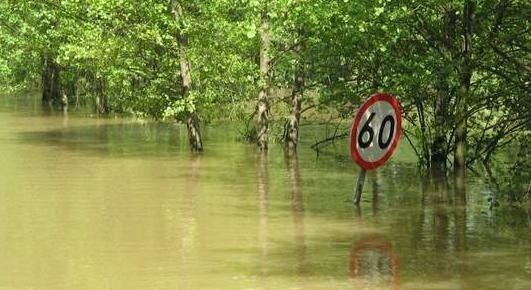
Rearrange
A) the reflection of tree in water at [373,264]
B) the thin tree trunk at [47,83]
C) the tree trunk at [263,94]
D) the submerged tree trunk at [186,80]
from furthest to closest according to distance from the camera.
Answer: the thin tree trunk at [47,83] → the tree trunk at [263,94] → the submerged tree trunk at [186,80] → the reflection of tree in water at [373,264]

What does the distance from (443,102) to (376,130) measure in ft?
17.7

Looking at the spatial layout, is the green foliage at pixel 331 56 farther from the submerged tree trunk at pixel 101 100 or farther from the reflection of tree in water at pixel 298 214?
the submerged tree trunk at pixel 101 100

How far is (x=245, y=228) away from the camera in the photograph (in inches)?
468

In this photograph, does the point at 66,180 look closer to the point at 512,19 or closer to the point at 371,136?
the point at 371,136

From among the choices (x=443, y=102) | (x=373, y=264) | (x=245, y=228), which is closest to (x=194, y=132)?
(x=443, y=102)

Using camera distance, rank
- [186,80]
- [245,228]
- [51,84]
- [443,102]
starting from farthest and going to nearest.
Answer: [51,84] → [186,80] → [443,102] → [245,228]

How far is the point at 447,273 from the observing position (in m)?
9.14

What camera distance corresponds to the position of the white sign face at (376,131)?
13055mm

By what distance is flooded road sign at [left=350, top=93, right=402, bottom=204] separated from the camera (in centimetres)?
1302

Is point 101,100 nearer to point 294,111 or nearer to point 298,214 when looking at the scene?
point 294,111

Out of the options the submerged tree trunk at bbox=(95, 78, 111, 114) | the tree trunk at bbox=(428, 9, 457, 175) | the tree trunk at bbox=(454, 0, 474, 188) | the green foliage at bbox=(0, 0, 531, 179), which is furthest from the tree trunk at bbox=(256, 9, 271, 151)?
the submerged tree trunk at bbox=(95, 78, 111, 114)

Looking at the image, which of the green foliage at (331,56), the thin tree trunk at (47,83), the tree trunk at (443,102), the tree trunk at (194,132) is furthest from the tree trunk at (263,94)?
the thin tree trunk at (47,83)

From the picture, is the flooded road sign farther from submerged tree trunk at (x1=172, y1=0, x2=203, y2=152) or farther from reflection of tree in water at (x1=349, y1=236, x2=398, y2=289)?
submerged tree trunk at (x1=172, y1=0, x2=203, y2=152)

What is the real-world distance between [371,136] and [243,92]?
44.3 feet
